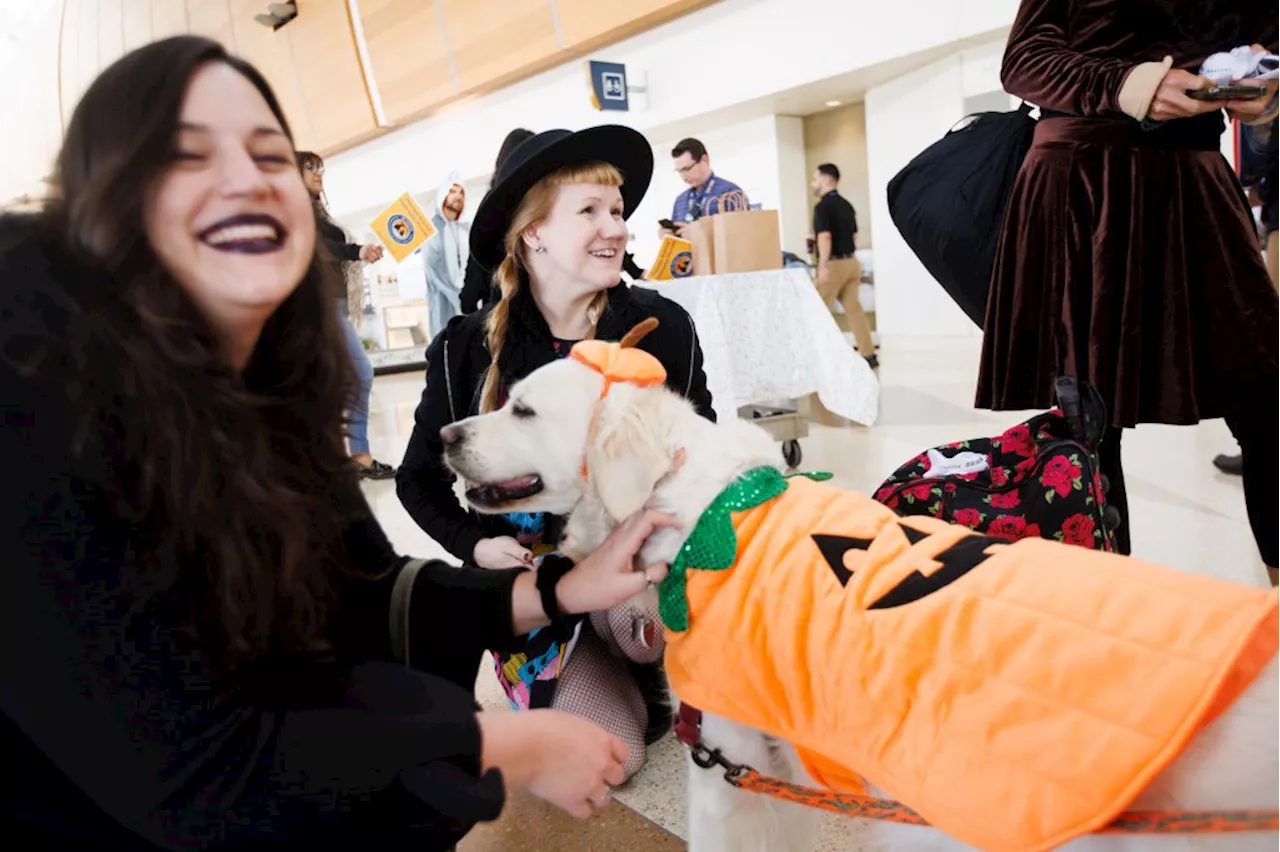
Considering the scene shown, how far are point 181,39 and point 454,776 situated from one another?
72 cm

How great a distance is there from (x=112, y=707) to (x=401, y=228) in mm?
3759

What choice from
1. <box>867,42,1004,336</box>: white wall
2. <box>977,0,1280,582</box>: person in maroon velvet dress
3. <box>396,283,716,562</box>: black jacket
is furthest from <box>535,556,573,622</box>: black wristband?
<box>867,42,1004,336</box>: white wall

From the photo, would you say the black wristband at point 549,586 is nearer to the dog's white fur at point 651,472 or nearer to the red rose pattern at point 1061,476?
the dog's white fur at point 651,472

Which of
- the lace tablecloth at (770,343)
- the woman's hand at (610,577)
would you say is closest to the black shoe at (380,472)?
the lace tablecloth at (770,343)

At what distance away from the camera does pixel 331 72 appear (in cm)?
1050

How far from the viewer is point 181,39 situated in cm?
69

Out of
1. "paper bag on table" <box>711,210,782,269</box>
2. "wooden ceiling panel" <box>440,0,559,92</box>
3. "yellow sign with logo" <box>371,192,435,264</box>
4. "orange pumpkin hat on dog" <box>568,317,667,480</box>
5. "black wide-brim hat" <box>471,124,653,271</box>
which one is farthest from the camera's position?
"wooden ceiling panel" <box>440,0,559,92</box>

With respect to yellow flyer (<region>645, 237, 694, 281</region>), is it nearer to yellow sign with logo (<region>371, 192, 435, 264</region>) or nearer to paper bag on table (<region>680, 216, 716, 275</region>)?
paper bag on table (<region>680, 216, 716, 275</region>)

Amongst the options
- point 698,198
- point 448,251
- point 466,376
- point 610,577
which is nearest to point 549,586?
point 610,577

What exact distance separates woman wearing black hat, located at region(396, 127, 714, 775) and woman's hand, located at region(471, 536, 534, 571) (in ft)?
0.05

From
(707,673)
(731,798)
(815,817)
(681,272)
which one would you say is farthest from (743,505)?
(681,272)

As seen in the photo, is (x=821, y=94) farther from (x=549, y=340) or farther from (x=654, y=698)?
(x=654, y=698)

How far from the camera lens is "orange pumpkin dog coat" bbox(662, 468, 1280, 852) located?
728mm

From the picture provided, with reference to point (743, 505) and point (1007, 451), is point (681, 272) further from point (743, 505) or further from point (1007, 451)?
point (743, 505)
